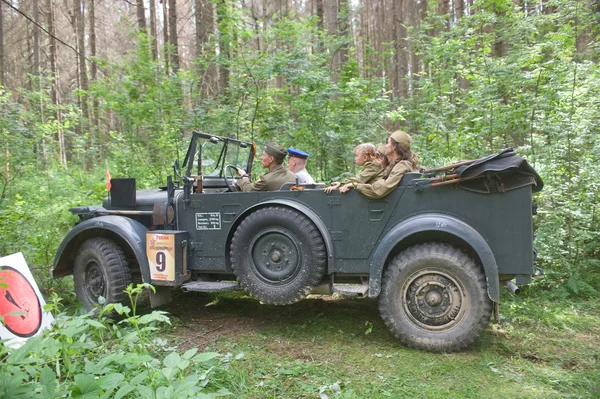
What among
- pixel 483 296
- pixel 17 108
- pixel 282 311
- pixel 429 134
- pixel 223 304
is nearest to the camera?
pixel 483 296

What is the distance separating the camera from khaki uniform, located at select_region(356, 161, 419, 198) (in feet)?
12.1

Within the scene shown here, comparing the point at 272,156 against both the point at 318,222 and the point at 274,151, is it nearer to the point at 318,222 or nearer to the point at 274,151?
the point at 274,151

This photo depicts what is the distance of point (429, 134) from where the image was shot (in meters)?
8.21

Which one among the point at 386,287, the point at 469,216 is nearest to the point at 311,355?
the point at 386,287

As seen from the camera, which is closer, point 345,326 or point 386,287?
point 386,287

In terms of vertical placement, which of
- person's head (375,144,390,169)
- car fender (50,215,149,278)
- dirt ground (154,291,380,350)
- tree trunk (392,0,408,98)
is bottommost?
dirt ground (154,291,380,350)

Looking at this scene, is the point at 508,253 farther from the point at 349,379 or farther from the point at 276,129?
the point at 276,129

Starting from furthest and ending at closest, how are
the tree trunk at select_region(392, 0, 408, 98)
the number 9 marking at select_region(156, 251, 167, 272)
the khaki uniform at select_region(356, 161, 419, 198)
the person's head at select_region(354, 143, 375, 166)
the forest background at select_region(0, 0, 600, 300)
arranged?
the tree trunk at select_region(392, 0, 408, 98) → the forest background at select_region(0, 0, 600, 300) → the person's head at select_region(354, 143, 375, 166) → the number 9 marking at select_region(156, 251, 167, 272) → the khaki uniform at select_region(356, 161, 419, 198)

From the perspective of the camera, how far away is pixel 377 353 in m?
3.59

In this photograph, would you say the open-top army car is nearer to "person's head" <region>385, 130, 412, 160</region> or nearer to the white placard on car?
"person's head" <region>385, 130, 412, 160</region>

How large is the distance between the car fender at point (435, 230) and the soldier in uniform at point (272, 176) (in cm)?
132

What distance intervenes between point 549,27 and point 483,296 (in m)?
6.33

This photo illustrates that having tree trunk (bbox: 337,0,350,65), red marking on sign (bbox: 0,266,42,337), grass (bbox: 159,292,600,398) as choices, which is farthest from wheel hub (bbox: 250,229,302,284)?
tree trunk (bbox: 337,0,350,65)

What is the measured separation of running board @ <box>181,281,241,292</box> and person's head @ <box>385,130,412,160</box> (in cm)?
199
